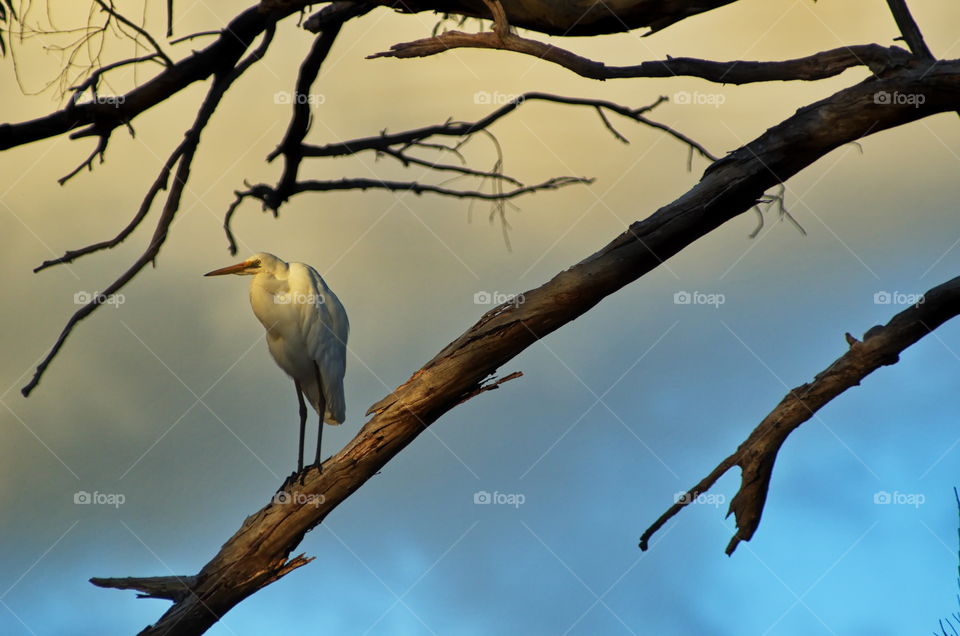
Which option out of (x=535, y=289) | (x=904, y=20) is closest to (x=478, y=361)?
(x=535, y=289)

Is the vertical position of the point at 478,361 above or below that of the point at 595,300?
below

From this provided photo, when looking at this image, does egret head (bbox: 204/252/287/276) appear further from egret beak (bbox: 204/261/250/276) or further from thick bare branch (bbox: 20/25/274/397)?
thick bare branch (bbox: 20/25/274/397)

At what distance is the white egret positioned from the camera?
5.46 metres

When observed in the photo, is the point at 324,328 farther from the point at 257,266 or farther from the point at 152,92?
the point at 152,92

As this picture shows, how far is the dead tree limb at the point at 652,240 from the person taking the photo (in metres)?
3.46

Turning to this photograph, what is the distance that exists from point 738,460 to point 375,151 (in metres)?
2.93

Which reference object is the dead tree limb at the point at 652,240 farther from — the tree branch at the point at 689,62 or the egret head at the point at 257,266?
the egret head at the point at 257,266

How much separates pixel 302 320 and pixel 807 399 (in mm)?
3096

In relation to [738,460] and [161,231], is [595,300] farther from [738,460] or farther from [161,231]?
[161,231]

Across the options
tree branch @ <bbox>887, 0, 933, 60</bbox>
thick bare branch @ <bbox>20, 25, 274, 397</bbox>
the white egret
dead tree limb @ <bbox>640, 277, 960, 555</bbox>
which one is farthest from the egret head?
tree branch @ <bbox>887, 0, 933, 60</bbox>

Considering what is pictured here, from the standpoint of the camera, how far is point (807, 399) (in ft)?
11.7

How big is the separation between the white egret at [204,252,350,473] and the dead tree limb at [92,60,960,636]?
1.86 metres

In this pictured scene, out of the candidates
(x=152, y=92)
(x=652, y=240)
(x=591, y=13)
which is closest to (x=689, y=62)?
(x=591, y=13)

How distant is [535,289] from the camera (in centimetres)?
352
